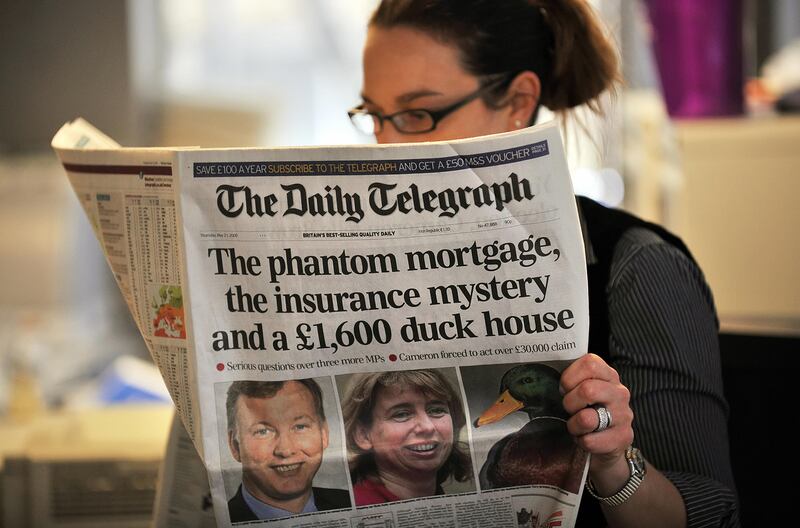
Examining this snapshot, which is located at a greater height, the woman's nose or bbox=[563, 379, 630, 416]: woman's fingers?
bbox=[563, 379, 630, 416]: woman's fingers

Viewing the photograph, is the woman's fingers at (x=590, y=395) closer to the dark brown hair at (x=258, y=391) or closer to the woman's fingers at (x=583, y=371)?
the woman's fingers at (x=583, y=371)

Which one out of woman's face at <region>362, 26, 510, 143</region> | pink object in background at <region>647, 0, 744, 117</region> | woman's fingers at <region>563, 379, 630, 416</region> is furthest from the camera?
pink object in background at <region>647, 0, 744, 117</region>

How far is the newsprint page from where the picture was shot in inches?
31.0

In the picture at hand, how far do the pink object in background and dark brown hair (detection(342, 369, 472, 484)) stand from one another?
185 centimetres

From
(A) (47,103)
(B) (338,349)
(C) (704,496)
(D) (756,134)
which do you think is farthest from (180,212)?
(A) (47,103)

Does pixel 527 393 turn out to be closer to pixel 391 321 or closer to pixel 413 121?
pixel 391 321

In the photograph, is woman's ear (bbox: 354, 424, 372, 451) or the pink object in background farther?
the pink object in background

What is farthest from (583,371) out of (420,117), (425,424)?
(420,117)

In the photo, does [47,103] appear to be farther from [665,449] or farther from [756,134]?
[665,449]

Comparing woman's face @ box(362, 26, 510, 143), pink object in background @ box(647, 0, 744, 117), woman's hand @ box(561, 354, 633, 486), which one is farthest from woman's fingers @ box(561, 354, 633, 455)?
pink object in background @ box(647, 0, 744, 117)

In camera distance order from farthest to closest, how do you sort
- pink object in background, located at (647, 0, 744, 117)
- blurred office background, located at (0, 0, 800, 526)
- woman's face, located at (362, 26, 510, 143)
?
1. pink object in background, located at (647, 0, 744, 117)
2. blurred office background, located at (0, 0, 800, 526)
3. woman's face, located at (362, 26, 510, 143)

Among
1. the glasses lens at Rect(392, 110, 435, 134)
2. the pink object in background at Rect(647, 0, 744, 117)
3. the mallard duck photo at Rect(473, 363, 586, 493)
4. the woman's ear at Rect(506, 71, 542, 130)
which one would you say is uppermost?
the pink object in background at Rect(647, 0, 744, 117)

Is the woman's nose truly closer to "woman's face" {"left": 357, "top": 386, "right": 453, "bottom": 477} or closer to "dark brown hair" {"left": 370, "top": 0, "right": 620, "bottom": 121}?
"woman's face" {"left": 357, "top": 386, "right": 453, "bottom": 477}

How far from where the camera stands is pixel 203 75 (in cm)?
452
